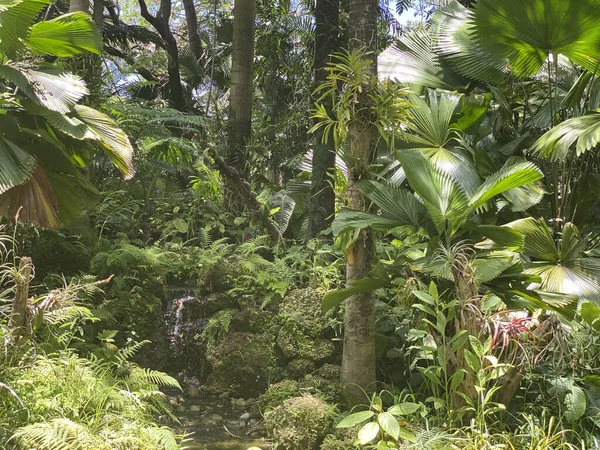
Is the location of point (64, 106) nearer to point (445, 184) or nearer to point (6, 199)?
point (6, 199)

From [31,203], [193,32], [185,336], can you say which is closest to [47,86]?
[31,203]

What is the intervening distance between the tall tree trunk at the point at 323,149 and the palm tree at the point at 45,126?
204 cm

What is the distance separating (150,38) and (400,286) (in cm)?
957

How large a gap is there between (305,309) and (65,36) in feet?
10.4

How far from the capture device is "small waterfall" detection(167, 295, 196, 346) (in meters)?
5.42

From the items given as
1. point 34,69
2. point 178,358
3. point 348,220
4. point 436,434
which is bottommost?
point 178,358

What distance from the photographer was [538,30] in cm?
428

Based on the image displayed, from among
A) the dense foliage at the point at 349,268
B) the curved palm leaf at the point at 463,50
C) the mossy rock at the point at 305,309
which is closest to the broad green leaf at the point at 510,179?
the dense foliage at the point at 349,268

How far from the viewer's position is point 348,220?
12.2ft

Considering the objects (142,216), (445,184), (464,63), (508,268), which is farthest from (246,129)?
(508,268)

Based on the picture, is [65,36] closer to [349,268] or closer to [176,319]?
[176,319]

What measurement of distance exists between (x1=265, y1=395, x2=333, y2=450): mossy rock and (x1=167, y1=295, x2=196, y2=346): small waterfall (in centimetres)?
178

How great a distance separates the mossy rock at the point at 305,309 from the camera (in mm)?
4836

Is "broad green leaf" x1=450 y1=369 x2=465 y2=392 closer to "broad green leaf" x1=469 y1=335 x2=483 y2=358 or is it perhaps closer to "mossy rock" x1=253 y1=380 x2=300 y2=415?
"broad green leaf" x1=469 y1=335 x2=483 y2=358
